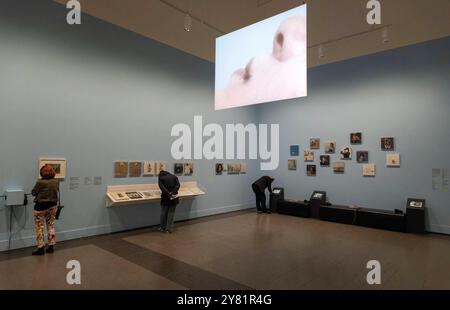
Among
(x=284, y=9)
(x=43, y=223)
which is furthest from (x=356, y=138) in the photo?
(x=43, y=223)

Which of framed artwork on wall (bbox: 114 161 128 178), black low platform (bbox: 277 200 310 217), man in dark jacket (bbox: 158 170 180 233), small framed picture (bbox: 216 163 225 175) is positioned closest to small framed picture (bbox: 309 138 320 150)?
black low platform (bbox: 277 200 310 217)

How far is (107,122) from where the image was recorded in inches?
233

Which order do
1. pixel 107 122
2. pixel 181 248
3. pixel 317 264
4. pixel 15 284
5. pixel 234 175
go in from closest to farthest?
pixel 15 284
pixel 317 264
pixel 181 248
pixel 107 122
pixel 234 175

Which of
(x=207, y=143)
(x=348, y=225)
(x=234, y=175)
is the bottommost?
(x=348, y=225)

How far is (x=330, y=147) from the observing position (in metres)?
8.06

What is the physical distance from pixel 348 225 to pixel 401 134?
2.65 meters

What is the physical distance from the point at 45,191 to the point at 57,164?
88cm

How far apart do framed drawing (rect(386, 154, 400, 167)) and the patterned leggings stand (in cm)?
751

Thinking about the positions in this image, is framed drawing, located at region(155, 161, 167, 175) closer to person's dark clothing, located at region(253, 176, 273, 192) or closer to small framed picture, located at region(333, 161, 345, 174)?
person's dark clothing, located at region(253, 176, 273, 192)

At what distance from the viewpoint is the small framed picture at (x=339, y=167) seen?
7.86m

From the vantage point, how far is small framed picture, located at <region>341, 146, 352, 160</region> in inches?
304

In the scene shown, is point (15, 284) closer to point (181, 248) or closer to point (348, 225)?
point (181, 248)
